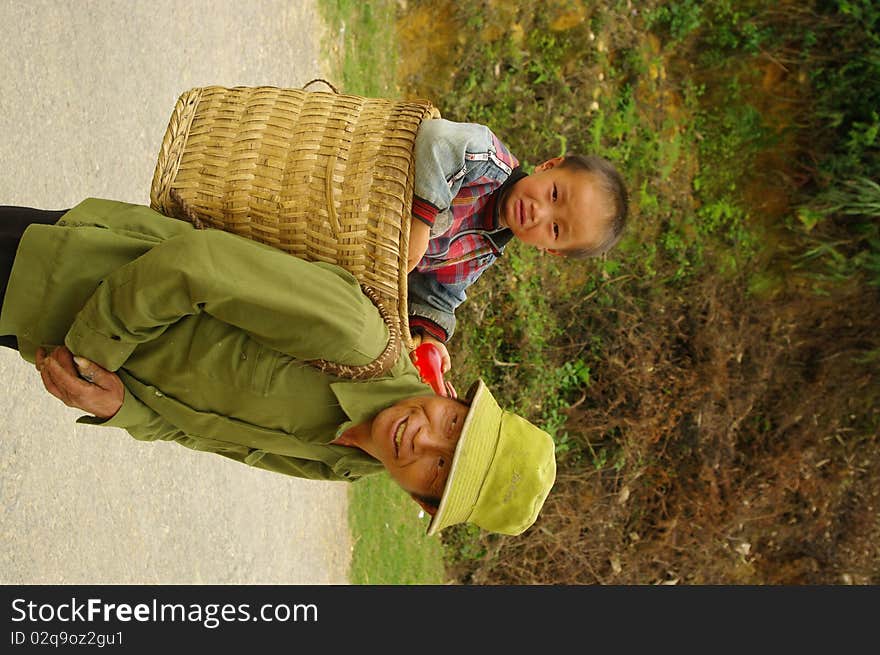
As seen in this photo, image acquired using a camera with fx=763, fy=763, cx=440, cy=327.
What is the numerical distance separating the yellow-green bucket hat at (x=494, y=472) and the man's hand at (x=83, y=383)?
107 cm

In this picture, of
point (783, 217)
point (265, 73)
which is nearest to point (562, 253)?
point (265, 73)

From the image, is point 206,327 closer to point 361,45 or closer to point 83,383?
point 83,383

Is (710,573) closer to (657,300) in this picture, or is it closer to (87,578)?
(657,300)

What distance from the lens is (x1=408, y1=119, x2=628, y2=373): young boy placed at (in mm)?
2711

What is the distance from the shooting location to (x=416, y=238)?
2703mm

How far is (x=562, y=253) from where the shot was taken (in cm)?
349

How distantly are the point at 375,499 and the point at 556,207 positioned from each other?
4.36 m

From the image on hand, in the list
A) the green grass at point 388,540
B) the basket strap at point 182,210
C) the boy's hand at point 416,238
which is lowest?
the green grass at point 388,540

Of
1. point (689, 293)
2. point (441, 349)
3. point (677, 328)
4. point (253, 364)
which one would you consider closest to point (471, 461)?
point (253, 364)

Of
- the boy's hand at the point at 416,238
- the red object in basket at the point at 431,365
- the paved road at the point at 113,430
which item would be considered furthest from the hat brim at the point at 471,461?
the paved road at the point at 113,430

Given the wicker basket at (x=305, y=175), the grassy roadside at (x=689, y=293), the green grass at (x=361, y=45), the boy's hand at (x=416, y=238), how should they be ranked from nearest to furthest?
the wicker basket at (x=305, y=175)
the boy's hand at (x=416, y=238)
the green grass at (x=361, y=45)
the grassy roadside at (x=689, y=293)

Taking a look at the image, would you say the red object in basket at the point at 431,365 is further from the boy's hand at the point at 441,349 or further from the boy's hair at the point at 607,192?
the boy's hair at the point at 607,192

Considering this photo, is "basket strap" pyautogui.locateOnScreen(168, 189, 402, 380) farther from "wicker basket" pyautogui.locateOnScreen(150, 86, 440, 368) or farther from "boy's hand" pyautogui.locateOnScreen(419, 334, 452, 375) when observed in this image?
"boy's hand" pyautogui.locateOnScreen(419, 334, 452, 375)

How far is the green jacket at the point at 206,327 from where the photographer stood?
215 cm
